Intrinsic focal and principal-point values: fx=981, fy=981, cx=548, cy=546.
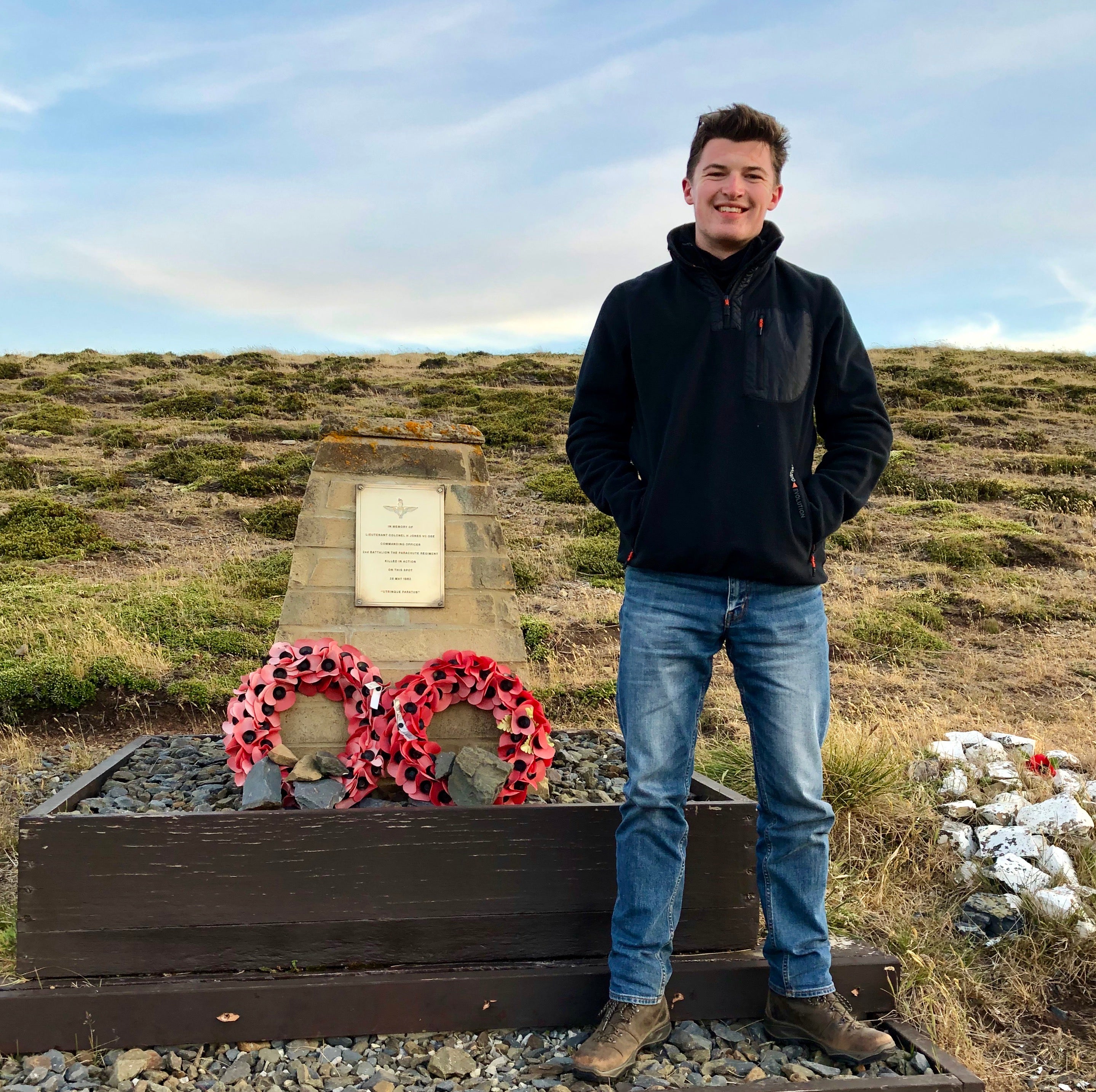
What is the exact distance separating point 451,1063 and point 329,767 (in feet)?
4.43

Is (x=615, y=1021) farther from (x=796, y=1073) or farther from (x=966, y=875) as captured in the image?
(x=966, y=875)

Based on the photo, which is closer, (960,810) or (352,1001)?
(352,1001)

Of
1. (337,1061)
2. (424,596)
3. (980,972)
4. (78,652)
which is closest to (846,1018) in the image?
(980,972)

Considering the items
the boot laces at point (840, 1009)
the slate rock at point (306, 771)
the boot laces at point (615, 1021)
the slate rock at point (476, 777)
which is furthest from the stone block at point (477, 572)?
the boot laces at point (840, 1009)

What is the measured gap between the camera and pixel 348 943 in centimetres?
319

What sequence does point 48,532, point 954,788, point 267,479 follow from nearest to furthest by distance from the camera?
point 954,788 < point 48,532 < point 267,479

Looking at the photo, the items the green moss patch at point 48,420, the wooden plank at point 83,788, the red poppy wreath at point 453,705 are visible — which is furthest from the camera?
the green moss patch at point 48,420

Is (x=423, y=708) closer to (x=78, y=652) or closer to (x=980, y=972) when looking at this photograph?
(x=980, y=972)

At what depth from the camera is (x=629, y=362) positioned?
113 inches

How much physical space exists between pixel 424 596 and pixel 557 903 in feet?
5.25

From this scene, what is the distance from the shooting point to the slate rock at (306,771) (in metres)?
3.86

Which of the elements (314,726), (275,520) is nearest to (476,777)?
(314,726)

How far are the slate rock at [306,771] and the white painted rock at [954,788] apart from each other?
3128 millimetres

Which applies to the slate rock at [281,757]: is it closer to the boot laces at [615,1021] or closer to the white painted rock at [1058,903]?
the boot laces at [615,1021]
